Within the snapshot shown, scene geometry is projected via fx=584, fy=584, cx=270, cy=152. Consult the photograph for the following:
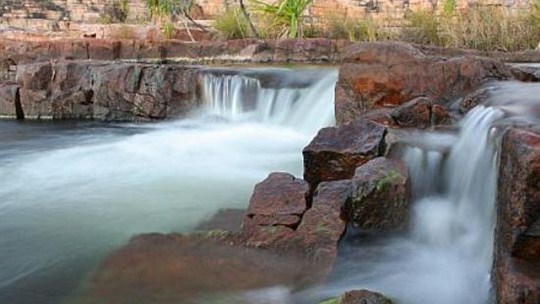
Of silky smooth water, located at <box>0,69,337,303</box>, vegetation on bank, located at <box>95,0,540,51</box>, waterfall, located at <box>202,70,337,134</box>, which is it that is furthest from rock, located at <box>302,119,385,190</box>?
vegetation on bank, located at <box>95,0,540,51</box>

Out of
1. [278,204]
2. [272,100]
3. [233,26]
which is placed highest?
[233,26]

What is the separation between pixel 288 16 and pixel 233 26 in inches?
61.6

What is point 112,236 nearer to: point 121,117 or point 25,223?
point 25,223

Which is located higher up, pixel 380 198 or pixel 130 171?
pixel 380 198

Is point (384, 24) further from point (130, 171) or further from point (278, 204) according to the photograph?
point (278, 204)

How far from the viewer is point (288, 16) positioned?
13703 mm

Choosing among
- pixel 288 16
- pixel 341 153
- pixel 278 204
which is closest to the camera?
pixel 278 204

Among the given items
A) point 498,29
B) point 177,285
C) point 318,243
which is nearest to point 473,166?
point 318,243

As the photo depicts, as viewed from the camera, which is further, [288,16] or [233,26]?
[233,26]

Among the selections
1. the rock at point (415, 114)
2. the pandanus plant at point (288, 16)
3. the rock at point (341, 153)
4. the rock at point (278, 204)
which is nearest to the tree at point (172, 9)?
the pandanus plant at point (288, 16)

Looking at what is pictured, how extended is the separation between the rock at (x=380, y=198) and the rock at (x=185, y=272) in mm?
613

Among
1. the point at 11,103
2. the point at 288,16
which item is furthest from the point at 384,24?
the point at 11,103

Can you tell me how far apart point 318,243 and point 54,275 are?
1740mm

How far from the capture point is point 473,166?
161 inches
